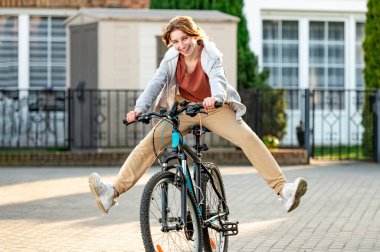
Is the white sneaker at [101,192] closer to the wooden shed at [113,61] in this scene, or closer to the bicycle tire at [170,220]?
the bicycle tire at [170,220]

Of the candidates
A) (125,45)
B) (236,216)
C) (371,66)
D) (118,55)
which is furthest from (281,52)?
(236,216)

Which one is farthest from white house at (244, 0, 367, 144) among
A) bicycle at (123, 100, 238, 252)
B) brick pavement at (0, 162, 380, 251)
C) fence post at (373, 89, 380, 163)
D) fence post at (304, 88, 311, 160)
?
bicycle at (123, 100, 238, 252)

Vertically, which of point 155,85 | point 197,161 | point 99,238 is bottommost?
point 99,238

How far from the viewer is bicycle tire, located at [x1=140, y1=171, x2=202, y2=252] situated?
6633mm

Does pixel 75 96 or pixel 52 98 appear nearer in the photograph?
pixel 75 96

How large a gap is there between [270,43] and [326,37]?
4.29ft

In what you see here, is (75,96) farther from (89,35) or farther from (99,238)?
(99,238)

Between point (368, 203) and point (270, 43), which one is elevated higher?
point (270, 43)

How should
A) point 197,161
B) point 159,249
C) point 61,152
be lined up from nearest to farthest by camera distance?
point 159,249
point 197,161
point 61,152

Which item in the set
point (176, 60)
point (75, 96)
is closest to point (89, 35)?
point (75, 96)

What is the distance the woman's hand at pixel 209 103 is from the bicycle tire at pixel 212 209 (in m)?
0.67

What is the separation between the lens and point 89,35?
63.9ft

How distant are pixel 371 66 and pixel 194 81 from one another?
12767 mm

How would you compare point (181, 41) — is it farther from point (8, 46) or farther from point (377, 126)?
point (8, 46)
